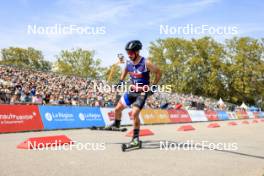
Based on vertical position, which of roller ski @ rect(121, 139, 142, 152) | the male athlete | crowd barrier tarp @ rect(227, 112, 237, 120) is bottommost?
crowd barrier tarp @ rect(227, 112, 237, 120)

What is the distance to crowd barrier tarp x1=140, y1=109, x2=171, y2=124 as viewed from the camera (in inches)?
1049

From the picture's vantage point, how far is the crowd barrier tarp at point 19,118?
15.1 m

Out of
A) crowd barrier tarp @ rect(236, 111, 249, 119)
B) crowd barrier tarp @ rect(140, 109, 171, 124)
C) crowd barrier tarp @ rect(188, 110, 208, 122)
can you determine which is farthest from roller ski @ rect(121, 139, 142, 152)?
crowd barrier tarp @ rect(236, 111, 249, 119)

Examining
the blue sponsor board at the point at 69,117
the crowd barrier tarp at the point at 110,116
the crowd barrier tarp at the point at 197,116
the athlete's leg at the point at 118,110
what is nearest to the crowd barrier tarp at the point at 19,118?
the blue sponsor board at the point at 69,117

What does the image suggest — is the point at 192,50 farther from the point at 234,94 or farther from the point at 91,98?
the point at 91,98

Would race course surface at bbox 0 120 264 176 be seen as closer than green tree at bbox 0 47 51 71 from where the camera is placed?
Yes

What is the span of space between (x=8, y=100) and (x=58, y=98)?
397 centimetres

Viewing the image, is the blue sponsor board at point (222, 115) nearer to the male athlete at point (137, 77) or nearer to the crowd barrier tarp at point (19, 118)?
the crowd barrier tarp at point (19, 118)

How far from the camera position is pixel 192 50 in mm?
82688

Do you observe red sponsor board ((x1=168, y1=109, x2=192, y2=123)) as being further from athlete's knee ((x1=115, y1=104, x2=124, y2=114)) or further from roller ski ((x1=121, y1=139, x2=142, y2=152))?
roller ski ((x1=121, y1=139, x2=142, y2=152))

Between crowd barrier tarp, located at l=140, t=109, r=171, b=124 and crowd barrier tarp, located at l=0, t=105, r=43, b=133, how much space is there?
10734 mm

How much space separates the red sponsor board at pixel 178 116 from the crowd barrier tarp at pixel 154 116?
2.82 ft

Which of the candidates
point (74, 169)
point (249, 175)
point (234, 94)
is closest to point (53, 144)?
point (74, 169)

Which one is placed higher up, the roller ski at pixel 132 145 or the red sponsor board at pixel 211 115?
the roller ski at pixel 132 145
